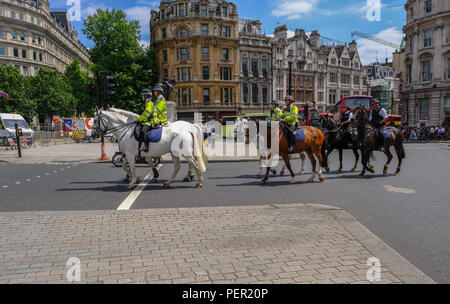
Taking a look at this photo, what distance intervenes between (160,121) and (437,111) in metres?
44.5

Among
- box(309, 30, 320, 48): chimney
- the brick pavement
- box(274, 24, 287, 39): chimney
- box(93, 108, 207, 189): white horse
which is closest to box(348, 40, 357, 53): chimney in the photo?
box(309, 30, 320, 48): chimney

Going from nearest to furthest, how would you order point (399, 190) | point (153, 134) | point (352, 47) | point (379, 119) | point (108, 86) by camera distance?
1. point (399, 190)
2. point (153, 134)
3. point (379, 119)
4. point (108, 86)
5. point (352, 47)

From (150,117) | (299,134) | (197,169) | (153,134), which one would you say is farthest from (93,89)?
(299,134)

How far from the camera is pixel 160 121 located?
8859mm

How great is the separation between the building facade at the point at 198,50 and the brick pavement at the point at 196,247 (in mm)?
43531

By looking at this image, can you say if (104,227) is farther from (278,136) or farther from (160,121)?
(278,136)

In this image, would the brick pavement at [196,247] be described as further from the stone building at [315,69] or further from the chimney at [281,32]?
the chimney at [281,32]

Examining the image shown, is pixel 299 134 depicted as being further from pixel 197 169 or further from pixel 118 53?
pixel 118 53

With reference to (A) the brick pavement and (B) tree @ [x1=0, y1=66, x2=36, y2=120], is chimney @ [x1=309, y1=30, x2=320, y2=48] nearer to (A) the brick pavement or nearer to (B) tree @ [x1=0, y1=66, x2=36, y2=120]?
(B) tree @ [x1=0, y1=66, x2=36, y2=120]

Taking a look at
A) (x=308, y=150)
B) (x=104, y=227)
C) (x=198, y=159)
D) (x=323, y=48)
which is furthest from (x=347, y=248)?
(x=323, y=48)

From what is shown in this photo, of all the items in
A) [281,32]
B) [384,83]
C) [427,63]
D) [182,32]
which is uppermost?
[281,32]

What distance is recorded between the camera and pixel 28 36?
62.6 meters

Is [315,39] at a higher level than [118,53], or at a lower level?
higher

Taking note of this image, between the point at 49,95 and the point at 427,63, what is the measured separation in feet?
179
